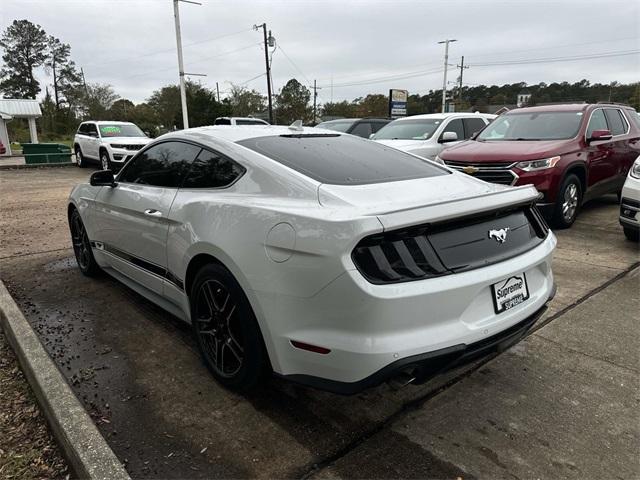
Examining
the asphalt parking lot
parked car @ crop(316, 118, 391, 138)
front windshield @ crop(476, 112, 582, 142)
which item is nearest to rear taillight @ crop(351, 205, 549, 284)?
the asphalt parking lot

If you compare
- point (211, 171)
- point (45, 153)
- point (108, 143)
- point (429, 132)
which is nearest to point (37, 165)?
point (45, 153)

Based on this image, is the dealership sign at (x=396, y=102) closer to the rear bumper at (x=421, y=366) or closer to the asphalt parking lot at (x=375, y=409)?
the asphalt parking lot at (x=375, y=409)

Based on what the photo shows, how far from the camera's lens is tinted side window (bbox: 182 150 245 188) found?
288 centimetres

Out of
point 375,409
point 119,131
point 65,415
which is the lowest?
point 375,409

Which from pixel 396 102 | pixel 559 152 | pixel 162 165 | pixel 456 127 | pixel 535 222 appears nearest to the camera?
pixel 535 222

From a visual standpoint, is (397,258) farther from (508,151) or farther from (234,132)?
(508,151)

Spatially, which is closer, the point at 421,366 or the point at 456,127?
the point at 421,366

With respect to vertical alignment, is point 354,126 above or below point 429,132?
above

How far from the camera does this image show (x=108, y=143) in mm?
15359

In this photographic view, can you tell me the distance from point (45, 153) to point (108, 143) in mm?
6223

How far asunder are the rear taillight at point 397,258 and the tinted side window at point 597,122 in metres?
6.15

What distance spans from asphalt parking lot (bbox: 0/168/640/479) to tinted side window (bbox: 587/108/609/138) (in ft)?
12.8

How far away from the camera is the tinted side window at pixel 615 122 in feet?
25.3

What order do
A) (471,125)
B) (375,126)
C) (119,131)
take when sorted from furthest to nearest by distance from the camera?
(119,131) < (375,126) < (471,125)
